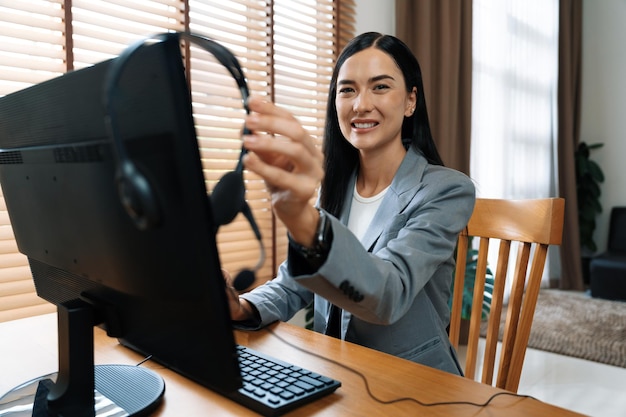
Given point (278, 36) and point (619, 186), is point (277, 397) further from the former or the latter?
point (619, 186)

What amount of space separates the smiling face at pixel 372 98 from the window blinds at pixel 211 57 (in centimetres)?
33

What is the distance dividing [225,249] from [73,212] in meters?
1.63

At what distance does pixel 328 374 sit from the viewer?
0.85 m

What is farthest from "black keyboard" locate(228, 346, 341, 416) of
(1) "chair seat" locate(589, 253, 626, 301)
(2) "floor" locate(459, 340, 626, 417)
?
(1) "chair seat" locate(589, 253, 626, 301)

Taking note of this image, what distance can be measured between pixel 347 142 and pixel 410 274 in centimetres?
68

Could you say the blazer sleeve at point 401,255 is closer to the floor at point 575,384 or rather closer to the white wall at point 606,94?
the floor at point 575,384

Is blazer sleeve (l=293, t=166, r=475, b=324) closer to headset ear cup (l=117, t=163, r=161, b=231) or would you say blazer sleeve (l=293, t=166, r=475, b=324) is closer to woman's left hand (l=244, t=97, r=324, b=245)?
woman's left hand (l=244, t=97, r=324, b=245)

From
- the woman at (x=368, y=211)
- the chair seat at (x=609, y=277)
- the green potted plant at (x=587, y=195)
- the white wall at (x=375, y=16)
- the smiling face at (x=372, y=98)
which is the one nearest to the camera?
the woman at (x=368, y=211)

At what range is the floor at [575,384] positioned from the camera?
244cm

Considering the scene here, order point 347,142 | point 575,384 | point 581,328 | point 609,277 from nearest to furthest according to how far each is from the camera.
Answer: point 347,142, point 575,384, point 581,328, point 609,277

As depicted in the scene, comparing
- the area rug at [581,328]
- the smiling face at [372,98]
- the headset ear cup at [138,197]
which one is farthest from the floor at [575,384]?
the headset ear cup at [138,197]

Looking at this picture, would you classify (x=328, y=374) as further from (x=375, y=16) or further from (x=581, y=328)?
(x=581, y=328)

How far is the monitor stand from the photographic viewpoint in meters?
0.66

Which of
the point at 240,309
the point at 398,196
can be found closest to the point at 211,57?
the point at 398,196
